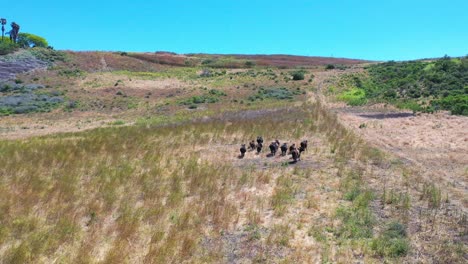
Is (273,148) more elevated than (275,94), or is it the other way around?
(275,94)

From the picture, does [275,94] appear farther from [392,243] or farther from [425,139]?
[392,243]

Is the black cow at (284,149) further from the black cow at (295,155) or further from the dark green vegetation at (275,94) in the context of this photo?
the dark green vegetation at (275,94)

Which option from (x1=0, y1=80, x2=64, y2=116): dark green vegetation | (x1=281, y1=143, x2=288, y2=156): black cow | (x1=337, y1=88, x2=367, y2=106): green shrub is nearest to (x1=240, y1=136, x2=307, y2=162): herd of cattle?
(x1=281, y1=143, x2=288, y2=156): black cow

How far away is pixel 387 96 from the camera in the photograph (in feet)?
115

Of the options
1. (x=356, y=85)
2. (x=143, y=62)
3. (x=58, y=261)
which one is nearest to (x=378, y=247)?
(x=58, y=261)

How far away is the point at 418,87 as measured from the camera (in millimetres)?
35250

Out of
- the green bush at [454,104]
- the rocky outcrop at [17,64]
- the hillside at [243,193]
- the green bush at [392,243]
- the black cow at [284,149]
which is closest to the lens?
the green bush at [392,243]

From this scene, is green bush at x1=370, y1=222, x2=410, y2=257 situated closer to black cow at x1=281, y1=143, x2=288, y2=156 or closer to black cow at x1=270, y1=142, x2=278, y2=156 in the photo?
black cow at x1=281, y1=143, x2=288, y2=156

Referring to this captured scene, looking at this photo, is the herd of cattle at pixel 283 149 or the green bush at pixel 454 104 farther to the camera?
the green bush at pixel 454 104

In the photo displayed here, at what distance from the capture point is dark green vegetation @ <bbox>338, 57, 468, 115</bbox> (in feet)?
90.7

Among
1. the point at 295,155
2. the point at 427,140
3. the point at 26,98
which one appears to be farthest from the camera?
the point at 26,98

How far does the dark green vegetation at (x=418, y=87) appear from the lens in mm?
27655

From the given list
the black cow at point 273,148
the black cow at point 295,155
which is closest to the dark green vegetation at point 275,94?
the black cow at point 273,148

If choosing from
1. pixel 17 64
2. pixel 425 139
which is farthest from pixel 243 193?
pixel 17 64
